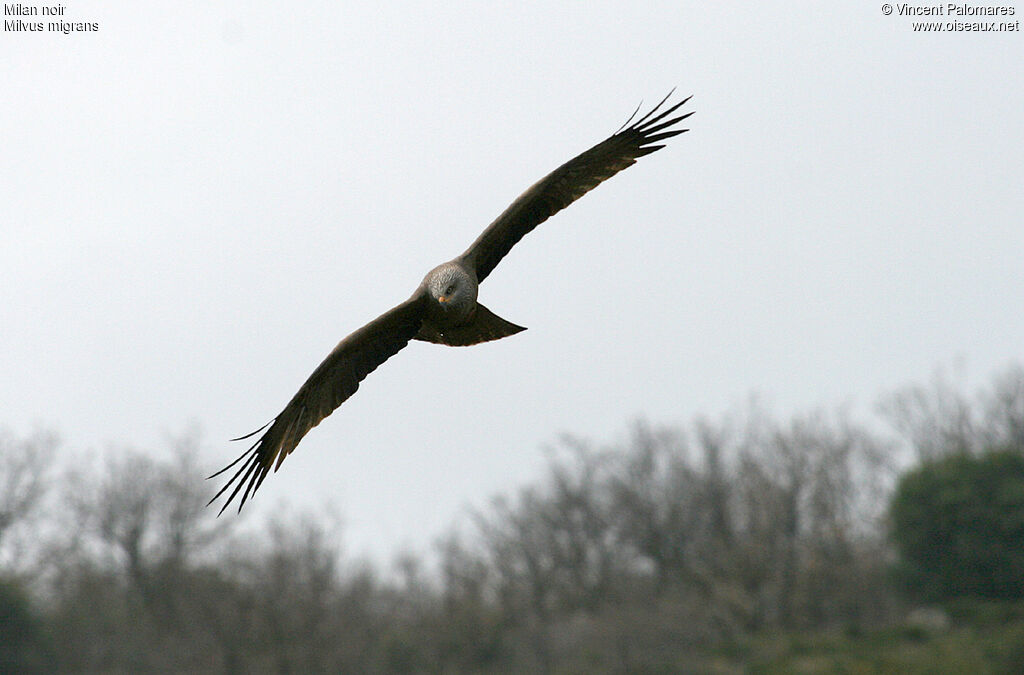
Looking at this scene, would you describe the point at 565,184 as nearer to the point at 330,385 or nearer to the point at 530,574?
the point at 330,385

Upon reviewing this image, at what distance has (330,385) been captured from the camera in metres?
9.29

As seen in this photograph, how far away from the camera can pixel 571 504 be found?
1677 inches

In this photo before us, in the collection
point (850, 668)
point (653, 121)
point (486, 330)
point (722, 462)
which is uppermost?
point (722, 462)

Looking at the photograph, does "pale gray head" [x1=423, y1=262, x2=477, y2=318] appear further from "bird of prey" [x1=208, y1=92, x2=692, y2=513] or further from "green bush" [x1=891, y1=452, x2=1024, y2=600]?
"green bush" [x1=891, y1=452, x2=1024, y2=600]

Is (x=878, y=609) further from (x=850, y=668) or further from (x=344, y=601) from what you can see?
(x=344, y=601)

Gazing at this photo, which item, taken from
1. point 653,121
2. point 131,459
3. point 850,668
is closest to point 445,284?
point 653,121

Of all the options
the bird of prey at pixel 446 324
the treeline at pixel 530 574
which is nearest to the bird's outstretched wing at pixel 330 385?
the bird of prey at pixel 446 324

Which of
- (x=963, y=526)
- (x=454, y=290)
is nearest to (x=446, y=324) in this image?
(x=454, y=290)

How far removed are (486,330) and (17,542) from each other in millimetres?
31611

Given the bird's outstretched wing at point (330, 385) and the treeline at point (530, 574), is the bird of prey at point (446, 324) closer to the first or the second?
the bird's outstretched wing at point (330, 385)

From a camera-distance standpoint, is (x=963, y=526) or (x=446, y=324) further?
(x=963, y=526)

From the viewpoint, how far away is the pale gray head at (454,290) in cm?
804

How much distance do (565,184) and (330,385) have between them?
2.14 m

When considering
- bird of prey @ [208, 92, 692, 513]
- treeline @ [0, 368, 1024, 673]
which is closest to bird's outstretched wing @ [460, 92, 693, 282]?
bird of prey @ [208, 92, 692, 513]
